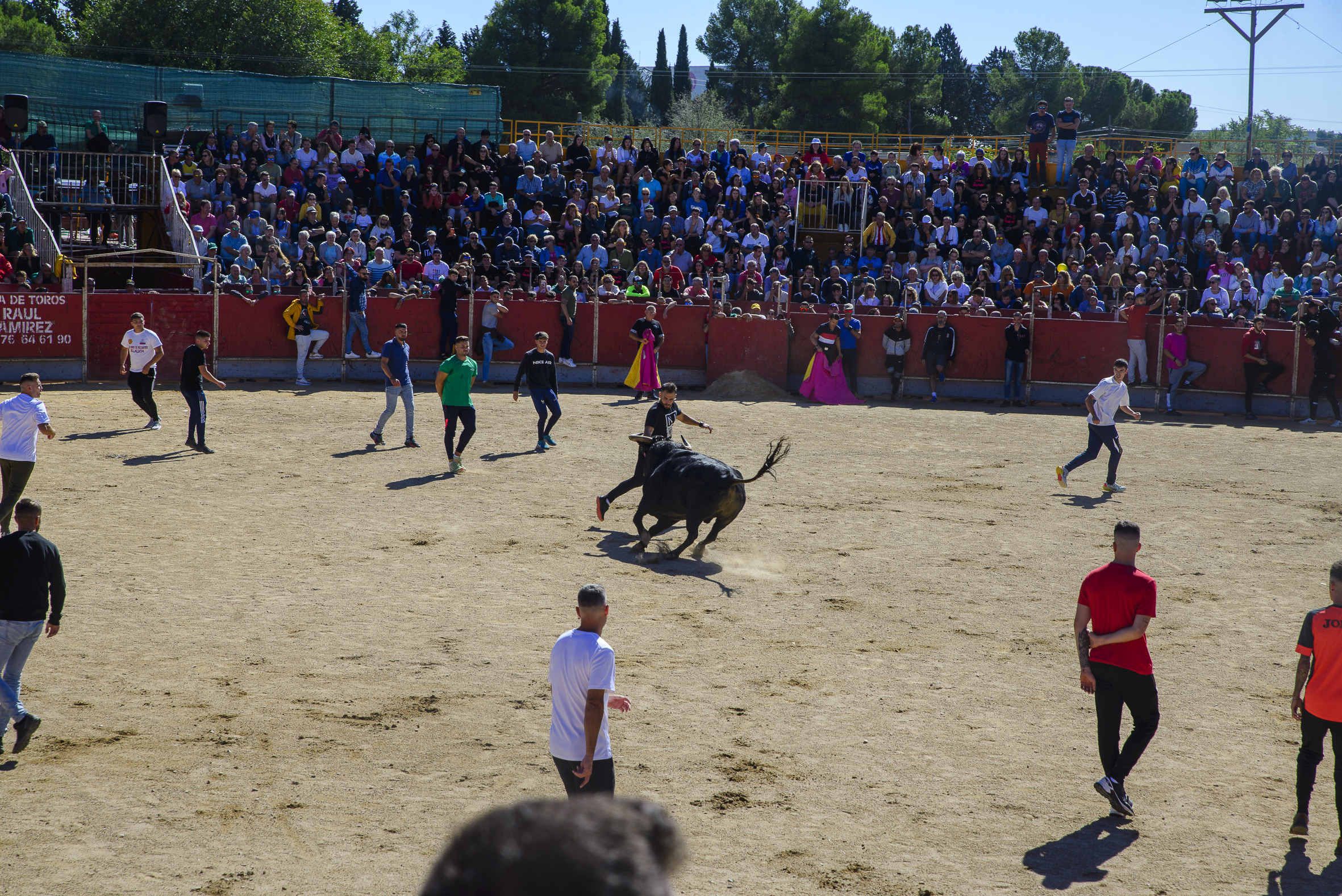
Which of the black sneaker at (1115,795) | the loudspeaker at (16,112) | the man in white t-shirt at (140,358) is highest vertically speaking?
the loudspeaker at (16,112)

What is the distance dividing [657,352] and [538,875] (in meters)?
22.1

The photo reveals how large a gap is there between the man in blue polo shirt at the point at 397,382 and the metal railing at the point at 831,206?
1517 centimetres

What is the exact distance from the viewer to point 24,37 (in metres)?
65.2

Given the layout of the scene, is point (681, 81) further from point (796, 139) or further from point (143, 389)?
point (143, 389)

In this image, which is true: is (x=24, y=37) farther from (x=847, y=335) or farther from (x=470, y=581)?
(x=470, y=581)

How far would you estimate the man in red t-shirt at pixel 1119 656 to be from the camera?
650 centimetres

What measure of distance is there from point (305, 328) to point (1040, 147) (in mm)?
18686

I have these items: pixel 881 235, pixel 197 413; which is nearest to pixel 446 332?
pixel 197 413

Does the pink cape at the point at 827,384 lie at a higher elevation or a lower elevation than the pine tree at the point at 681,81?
lower

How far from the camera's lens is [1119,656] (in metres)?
6.61

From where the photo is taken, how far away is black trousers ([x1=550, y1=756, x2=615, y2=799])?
218 inches

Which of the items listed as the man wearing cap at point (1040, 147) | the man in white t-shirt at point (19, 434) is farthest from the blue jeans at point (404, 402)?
the man wearing cap at point (1040, 147)

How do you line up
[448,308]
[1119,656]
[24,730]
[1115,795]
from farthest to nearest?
1. [448,308]
2. [24,730]
3. [1119,656]
4. [1115,795]

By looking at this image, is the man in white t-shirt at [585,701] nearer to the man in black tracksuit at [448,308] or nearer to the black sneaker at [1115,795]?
the black sneaker at [1115,795]
